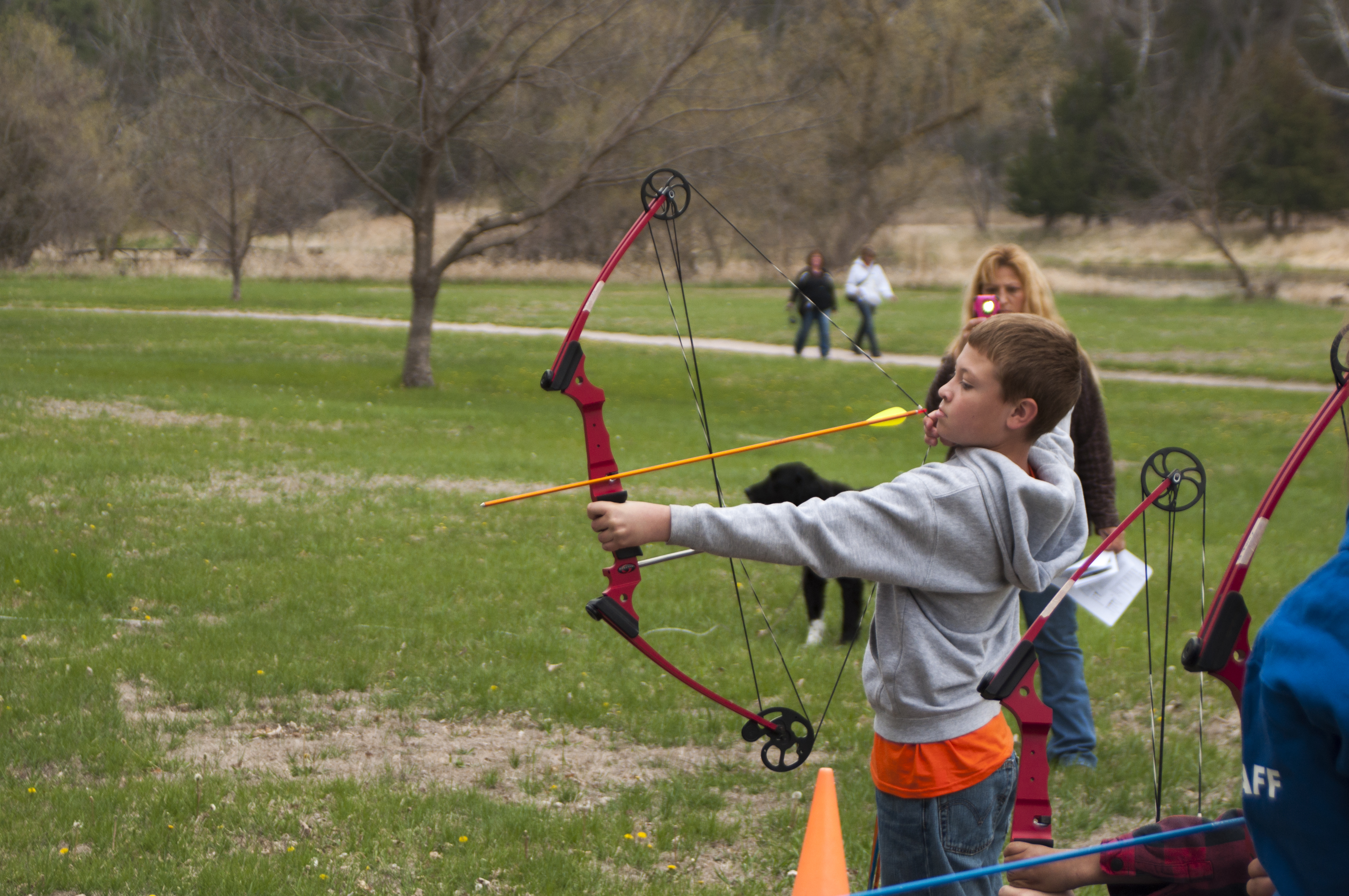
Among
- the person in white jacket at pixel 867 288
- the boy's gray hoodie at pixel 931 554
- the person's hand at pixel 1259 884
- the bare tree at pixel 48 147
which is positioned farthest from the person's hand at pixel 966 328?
the bare tree at pixel 48 147

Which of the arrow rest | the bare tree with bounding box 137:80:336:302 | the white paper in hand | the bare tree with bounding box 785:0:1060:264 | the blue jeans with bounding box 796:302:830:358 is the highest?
the bare tree with bounding box 785:0:1060:264

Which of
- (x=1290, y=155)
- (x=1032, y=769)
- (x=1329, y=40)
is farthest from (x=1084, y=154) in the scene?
(x=1032, y=769)

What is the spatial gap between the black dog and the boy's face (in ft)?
12.0

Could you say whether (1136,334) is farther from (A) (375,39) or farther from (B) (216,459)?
(B) (216,459)

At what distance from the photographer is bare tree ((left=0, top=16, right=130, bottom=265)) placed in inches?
1006

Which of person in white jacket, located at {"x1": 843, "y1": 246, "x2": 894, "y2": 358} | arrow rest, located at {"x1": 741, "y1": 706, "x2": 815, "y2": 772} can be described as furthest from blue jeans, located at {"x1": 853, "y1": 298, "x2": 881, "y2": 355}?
arrow rest, located at {"x1": 741, "y1": 706, "x2": 815, "y2": 772}

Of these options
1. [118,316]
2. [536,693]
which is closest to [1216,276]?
[118,316]

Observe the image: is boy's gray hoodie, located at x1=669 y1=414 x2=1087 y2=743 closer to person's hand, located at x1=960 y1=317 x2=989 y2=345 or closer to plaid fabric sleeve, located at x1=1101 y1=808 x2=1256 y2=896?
plaid fabric sleeve, located at x1=1101 y1=808 x2=1256 y2=896

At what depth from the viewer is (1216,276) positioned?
4428 cm

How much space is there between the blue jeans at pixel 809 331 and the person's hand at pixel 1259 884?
20684mm

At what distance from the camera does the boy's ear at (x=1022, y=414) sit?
92.2 inches

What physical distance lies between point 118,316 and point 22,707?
75.7 feet

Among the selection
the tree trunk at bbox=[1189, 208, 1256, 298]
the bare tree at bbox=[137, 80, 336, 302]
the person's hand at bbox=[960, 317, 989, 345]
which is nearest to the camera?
the person's hand at bbox=[960, 317, 989, 345]

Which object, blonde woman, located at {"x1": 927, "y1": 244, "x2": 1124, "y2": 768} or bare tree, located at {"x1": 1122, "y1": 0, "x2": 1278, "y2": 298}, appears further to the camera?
bare tree, located at {"x1": 1122, "y1": 0, "x2": 1278, "y2": 298}
